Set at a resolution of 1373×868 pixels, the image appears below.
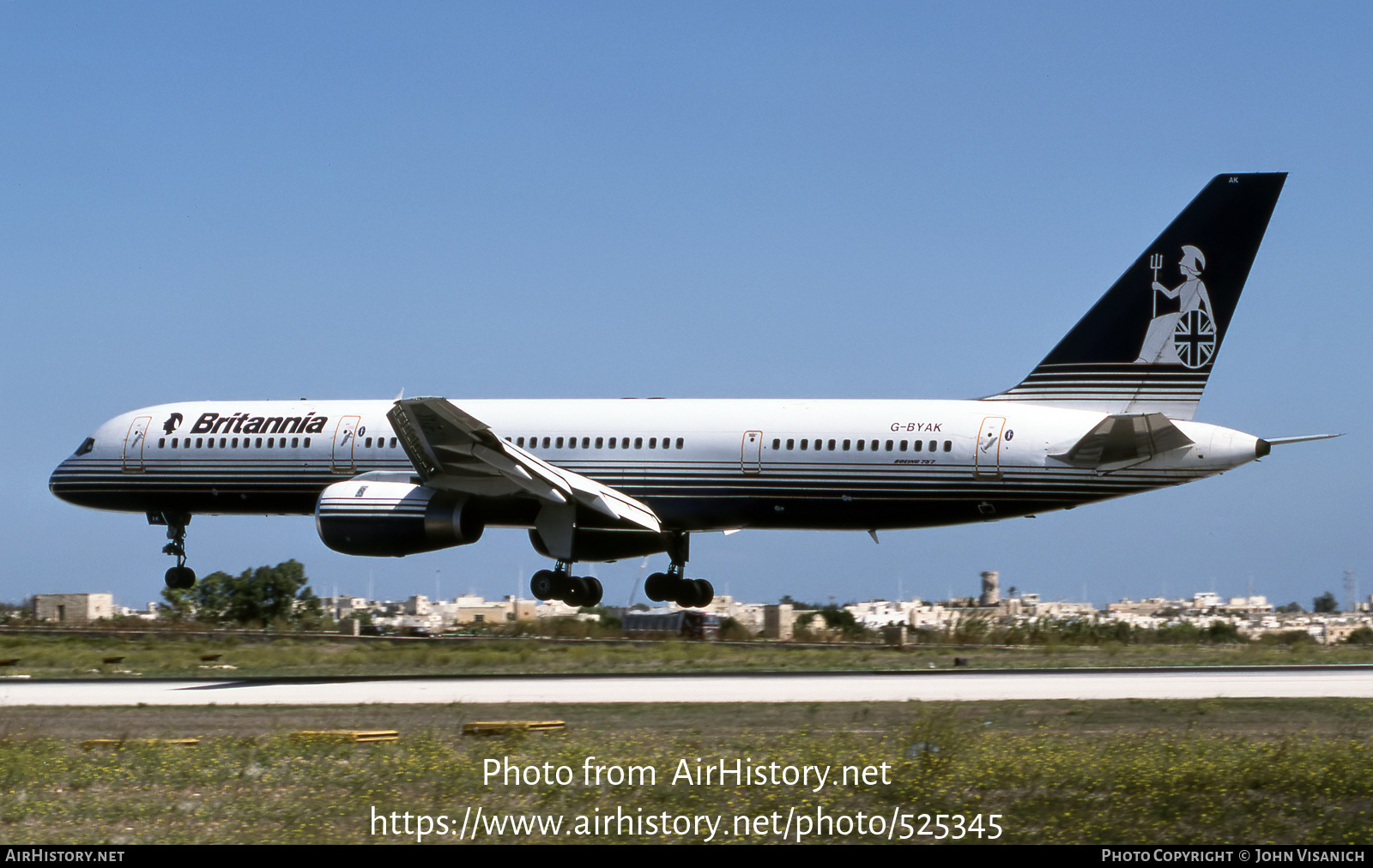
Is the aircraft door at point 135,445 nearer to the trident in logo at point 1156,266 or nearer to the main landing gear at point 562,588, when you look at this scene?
the main landing gear at point 562,588

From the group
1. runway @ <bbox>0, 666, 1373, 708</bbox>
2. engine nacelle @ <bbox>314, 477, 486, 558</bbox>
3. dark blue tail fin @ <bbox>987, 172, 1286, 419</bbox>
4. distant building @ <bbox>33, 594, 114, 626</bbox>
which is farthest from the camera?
distant building @ <bbox>33, 594, 114, 626</bbox>

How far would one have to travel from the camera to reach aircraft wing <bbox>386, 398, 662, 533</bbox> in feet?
109

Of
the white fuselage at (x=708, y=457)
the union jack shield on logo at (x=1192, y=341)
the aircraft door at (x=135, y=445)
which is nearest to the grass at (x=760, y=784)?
the white fuselage at (x=708, y=457)

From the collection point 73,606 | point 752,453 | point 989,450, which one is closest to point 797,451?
point 752,453

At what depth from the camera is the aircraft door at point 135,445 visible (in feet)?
131

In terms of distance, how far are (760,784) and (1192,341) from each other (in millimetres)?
20444

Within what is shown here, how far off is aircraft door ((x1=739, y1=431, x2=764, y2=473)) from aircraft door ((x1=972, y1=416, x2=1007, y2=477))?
15.8ft

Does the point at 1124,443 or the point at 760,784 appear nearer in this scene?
the point at 760,784

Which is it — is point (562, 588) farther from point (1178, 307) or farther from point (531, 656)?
point (1178, 307)

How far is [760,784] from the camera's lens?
15727mm

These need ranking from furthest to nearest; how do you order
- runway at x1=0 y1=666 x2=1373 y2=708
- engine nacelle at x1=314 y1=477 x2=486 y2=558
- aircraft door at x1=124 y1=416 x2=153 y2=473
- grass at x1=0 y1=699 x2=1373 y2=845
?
aircraft door at x1=124 y1=416 x2=153 y2=473, engine nacelle at x1=314 y1=477 x2=486 y2=558, runway at x1=0 y1=666 x2=1373 y2=708, grass at x1=0 y1=699 x2=1373 y2=845

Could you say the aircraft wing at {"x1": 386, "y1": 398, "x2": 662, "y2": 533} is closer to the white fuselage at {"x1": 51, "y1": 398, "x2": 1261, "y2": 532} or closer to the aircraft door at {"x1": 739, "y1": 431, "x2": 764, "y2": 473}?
the white fuselage at {"x1": 51, "y1": 398, "x2": 1261, "y2": 532}

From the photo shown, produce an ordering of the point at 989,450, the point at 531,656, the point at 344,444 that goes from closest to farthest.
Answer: the point at 989,450 < the point at 531,656 < the point at 344,444

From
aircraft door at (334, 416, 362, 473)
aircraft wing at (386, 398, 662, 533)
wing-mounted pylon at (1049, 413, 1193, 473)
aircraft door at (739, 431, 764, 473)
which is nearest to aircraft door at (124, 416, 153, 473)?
aircraft door at (334, 416, 362, 473)
